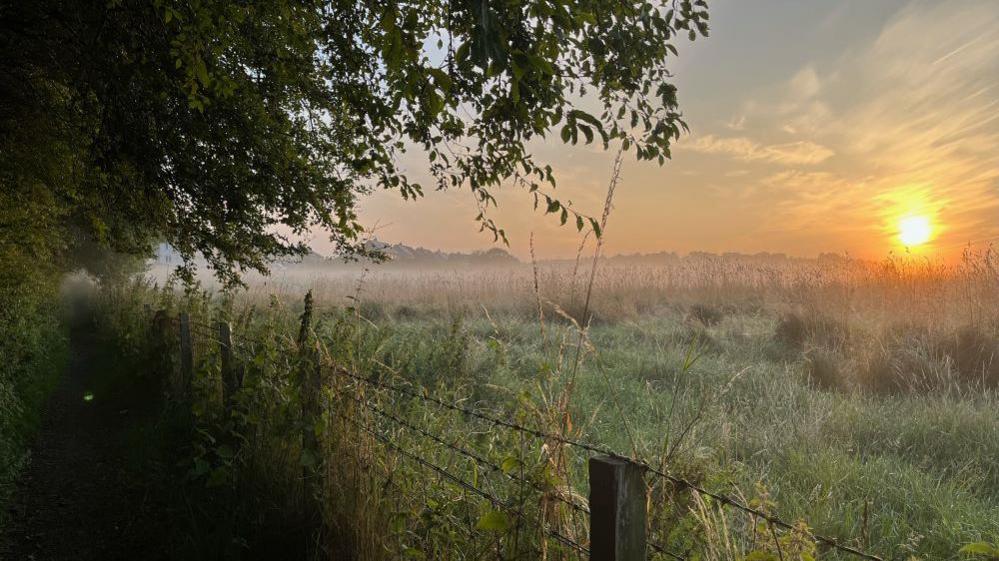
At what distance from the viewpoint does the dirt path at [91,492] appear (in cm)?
455

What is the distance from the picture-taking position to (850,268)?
13094 mm

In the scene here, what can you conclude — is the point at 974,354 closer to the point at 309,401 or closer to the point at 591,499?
the point at 309,401

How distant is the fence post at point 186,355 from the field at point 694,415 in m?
0.51

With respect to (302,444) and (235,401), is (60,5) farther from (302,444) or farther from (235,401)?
(302,444)

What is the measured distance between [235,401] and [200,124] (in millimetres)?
2566

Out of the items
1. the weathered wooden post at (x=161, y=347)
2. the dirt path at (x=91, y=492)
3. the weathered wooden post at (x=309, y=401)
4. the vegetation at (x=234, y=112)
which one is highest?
the vegetation at (x=234, y=112)

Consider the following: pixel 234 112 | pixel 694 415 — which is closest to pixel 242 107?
pixel 234 112

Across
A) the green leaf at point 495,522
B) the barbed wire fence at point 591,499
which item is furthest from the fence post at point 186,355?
the green leaf at point 495,522

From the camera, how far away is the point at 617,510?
167 centimetres

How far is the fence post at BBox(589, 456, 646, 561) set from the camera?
1.66 metres

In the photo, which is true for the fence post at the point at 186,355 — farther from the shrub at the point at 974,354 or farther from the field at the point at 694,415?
the shrub at the point at 974,354

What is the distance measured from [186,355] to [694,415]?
5.09m

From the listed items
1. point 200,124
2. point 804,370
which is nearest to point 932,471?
point 804,370

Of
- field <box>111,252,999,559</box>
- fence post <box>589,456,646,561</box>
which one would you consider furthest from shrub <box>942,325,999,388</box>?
fence post <box>589,456,646,561</box>
